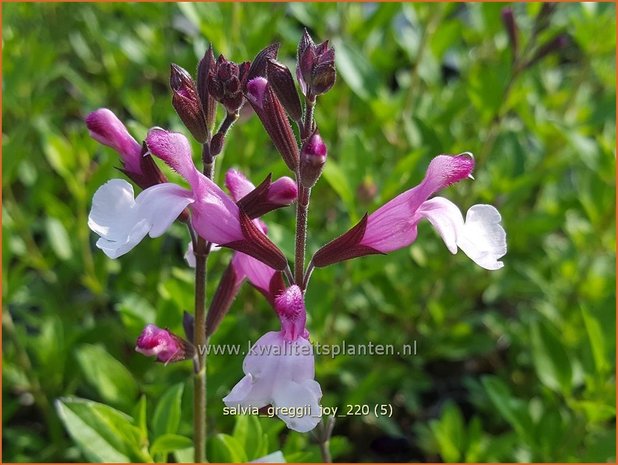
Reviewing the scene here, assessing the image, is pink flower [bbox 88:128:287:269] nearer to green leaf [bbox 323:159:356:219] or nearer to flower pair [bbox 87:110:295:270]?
flower pair [bbox 87:110:295:270]

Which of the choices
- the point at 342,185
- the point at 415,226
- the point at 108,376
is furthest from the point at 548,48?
the point at 108,376

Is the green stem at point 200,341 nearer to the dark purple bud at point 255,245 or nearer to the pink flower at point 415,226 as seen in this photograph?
the dark purple bud at point 255,245

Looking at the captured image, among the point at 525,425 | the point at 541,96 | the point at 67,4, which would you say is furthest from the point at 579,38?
the point at 67,4

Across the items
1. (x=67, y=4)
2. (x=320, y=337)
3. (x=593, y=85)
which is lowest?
(x=320, y=337)

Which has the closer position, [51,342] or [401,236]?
[401,236]

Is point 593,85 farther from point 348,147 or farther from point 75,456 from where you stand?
point 75,456

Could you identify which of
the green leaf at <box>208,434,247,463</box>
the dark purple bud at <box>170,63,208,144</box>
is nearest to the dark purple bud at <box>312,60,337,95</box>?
the dark purple bud at <box>170,63,208,144</box>

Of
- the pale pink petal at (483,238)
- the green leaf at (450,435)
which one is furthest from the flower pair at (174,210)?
the green leaf at (450,435)
